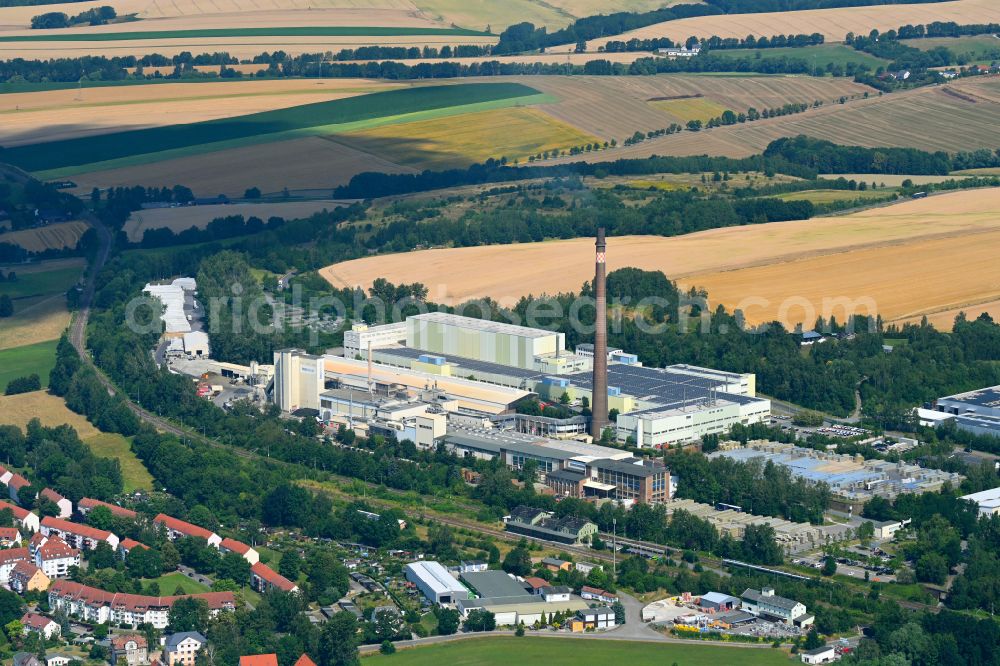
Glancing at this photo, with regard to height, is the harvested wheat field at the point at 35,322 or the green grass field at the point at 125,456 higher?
the harvested wheat field at the point at 35,322

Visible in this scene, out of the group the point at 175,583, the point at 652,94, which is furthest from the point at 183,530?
the point at 652,94

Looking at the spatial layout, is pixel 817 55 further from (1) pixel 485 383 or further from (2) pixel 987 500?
(2) pixel 987 500

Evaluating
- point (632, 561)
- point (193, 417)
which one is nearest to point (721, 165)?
point (193, 417)

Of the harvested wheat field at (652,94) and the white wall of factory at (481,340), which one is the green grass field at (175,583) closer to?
the white wall of factory at (481,340)

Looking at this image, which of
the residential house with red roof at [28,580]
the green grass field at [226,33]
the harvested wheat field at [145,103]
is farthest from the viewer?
the green grass field at [226,33]

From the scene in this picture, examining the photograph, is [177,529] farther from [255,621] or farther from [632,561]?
[632,561]

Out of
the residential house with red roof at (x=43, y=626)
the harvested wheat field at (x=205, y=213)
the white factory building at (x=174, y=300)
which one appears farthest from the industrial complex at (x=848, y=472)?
the harvested wheat field at (x=205, y=213)
